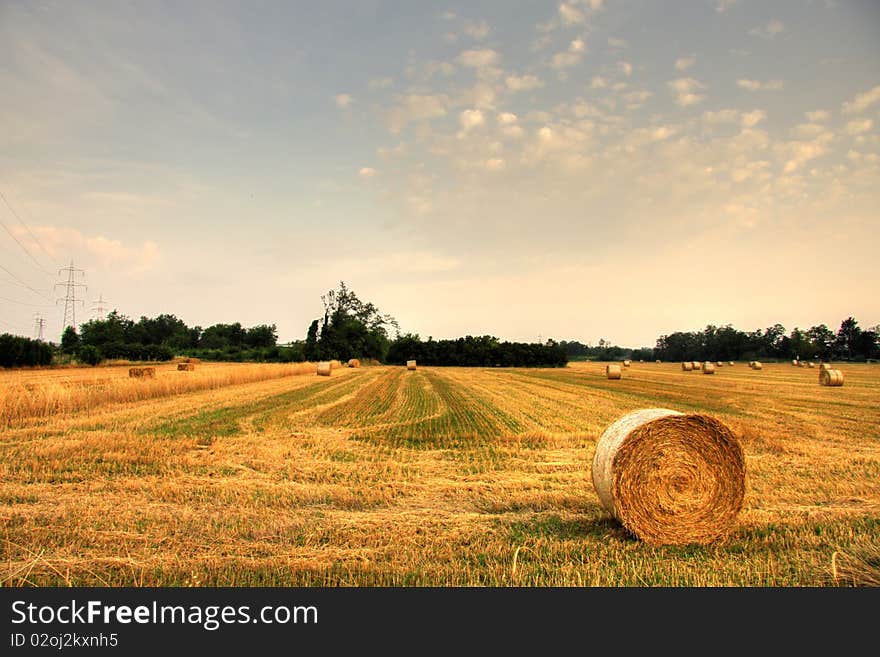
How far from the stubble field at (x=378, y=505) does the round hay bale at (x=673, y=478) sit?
24cm

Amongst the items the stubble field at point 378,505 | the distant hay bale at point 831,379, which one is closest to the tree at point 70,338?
the stubble field at point 378,505

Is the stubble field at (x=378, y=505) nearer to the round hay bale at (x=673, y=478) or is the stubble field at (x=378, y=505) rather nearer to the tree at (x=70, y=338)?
the round hay bale at (x=673, y=478)

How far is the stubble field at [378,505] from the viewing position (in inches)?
183

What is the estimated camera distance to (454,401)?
19938 millimetres

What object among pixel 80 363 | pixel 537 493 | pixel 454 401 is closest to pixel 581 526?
pixel 537 493

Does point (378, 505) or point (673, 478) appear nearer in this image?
point (673, 478)

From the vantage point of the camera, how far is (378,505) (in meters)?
6.75

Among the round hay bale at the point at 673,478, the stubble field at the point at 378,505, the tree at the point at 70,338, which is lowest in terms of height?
the stubble field at the point at 378,505

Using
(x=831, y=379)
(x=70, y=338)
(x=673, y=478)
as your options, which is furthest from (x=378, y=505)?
(x=70, y=338)

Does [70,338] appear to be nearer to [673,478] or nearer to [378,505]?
[378,505]

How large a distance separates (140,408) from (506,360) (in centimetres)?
6520

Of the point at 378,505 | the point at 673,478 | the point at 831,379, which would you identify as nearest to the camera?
the point at 673,478

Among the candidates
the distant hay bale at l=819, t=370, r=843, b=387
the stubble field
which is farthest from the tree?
the distant hay bale at l=819, t=370, r=843, b=387

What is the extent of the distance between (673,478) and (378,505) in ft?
12.1
